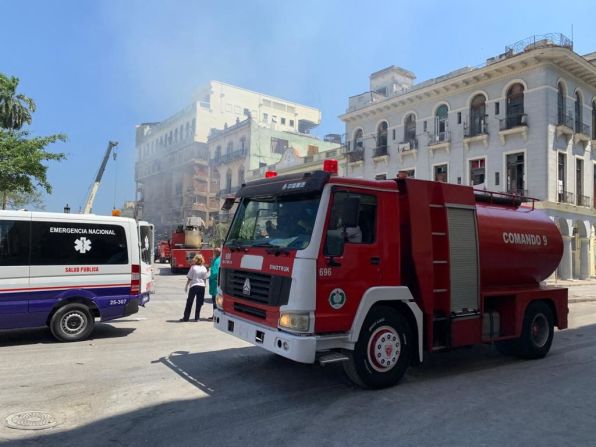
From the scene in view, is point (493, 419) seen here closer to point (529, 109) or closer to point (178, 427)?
point (178, 427)

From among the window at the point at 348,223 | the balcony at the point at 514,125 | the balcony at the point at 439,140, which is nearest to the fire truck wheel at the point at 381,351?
the window at the point at 348,223

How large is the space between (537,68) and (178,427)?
2875 cm

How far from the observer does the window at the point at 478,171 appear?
29406 mm

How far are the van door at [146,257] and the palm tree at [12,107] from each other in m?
11.6

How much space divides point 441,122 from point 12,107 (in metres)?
24.6

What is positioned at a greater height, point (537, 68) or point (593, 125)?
point (537, 68)

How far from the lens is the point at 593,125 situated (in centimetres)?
3169

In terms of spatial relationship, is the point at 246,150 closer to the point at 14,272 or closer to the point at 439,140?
the point at 439,140

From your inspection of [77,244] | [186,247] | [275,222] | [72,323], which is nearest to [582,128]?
[186,247]

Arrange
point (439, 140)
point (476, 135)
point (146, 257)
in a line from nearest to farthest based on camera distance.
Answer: point (146, 257) → point (476, 135) → point (439, 140)

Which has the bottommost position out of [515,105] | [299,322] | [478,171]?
[299,322]

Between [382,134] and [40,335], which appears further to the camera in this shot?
[382,134]

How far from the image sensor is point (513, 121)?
91.7ft

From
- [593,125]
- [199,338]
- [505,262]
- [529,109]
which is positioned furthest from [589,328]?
[593,125]
